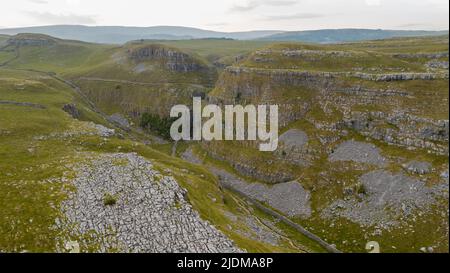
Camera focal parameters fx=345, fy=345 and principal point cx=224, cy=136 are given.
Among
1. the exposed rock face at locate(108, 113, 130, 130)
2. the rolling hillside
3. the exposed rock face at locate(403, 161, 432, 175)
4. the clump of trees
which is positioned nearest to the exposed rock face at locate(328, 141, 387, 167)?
the rolling hillside

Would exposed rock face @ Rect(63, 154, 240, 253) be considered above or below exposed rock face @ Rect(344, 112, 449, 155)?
below

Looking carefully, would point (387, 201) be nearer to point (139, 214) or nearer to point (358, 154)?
point (358, 154)

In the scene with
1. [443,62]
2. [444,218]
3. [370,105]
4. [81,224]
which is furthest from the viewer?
[443,62]

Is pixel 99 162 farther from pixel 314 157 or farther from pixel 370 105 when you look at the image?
pixel 370 105

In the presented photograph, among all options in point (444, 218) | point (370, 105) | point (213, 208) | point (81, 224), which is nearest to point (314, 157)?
point (370, 105)

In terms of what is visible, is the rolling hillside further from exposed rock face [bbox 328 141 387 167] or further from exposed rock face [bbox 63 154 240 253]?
exposed rock face [bbox 328 141 387 167]

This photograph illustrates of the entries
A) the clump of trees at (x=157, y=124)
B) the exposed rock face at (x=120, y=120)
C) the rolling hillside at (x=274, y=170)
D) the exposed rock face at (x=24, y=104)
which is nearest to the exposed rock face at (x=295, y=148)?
the rolling hillside at (x=274, y=170)
